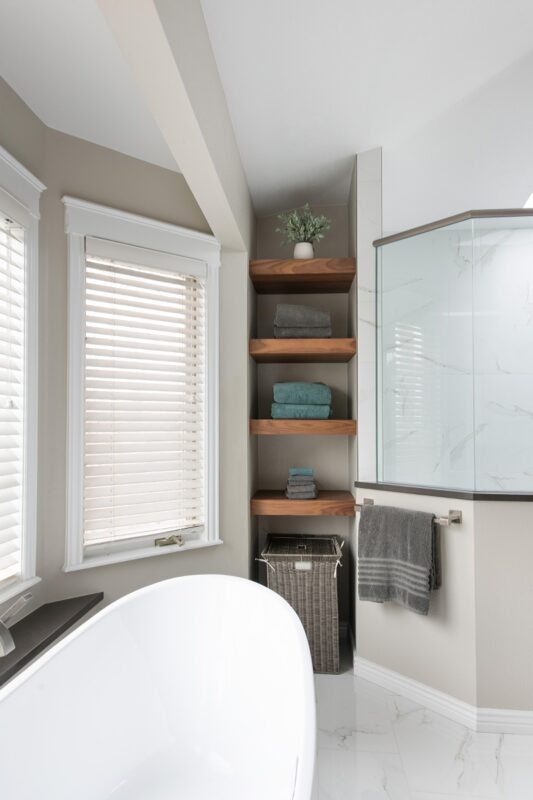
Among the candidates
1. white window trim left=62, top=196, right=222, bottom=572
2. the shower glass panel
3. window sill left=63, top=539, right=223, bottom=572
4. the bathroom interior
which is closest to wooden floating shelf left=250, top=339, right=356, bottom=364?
the bathroom interior

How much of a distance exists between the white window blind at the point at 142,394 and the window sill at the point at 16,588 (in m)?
0.29

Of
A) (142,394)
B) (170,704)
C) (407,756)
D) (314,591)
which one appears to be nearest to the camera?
(170,704)

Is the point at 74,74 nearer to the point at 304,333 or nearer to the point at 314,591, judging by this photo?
the point at 304,333

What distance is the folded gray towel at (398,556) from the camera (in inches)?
82.5

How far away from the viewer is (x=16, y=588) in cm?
177

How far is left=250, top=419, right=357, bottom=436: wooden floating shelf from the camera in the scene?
2549 millimetres

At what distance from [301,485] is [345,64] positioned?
192cm

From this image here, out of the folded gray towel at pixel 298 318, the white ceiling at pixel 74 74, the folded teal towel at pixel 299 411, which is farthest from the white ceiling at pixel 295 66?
the folded teal towel at pixel 299 411

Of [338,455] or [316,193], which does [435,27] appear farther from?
[338,455]

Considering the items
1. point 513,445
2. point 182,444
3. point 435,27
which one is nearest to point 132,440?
point 182,444

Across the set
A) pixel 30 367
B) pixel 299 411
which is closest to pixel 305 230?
pixel 299 411

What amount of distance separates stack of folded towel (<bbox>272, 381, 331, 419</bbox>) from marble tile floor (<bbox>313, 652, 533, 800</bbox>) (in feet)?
4.44

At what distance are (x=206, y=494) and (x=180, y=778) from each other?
1225 mm

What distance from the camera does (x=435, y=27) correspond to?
1748 mm
